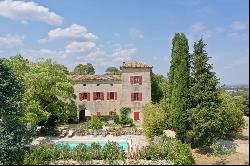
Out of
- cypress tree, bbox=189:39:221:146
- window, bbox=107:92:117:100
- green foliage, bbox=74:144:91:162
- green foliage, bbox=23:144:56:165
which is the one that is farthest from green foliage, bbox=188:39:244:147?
window, bbox=107:92:117:100

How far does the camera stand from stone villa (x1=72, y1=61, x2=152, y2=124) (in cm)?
4650

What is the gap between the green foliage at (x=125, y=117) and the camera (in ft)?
150

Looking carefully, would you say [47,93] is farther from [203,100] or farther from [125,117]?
[203,100]

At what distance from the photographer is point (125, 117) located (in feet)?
151

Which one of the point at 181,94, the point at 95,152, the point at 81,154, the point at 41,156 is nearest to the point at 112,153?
the point at 95,152

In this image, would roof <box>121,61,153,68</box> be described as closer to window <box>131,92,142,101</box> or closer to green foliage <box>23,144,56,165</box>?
window <box>131,92,142,101</box>

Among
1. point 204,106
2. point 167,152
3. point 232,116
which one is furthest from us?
point 232,116

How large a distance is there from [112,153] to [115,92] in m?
24.2

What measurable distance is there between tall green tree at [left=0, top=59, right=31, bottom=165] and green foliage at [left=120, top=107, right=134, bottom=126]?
1999cm

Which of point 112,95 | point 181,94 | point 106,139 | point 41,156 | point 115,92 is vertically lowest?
point 106,139

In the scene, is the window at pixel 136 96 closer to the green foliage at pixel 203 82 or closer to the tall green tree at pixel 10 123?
the green foliage at pixel 203 82

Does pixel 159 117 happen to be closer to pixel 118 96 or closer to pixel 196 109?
pixel 196 109

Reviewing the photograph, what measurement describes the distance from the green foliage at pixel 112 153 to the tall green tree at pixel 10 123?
5.70 metres

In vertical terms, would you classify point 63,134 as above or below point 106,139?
above
